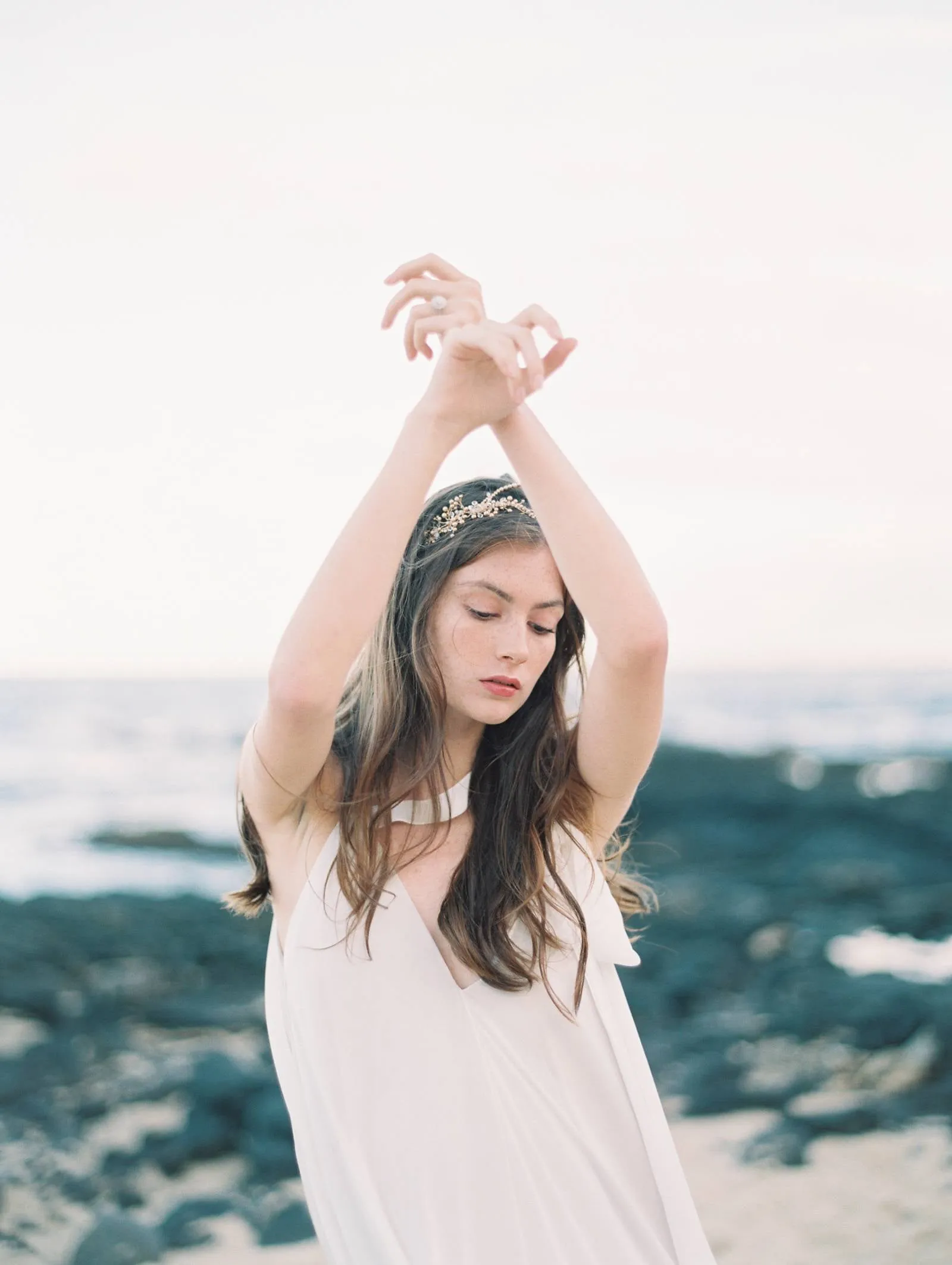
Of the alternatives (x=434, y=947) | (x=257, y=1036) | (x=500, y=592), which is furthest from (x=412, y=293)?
(x=257, y=1036)

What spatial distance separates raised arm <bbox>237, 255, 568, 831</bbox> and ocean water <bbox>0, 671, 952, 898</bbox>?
1152 cm

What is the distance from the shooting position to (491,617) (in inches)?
98.0

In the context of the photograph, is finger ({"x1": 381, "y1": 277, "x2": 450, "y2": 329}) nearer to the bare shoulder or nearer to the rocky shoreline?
the bare shoulder

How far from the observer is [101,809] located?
20766 millimetres

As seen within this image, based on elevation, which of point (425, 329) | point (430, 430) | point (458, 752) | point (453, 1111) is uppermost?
point (425, 329)

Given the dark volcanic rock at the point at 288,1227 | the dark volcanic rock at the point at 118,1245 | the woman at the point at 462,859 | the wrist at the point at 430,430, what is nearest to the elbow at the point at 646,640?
the woman at the point at 462,859

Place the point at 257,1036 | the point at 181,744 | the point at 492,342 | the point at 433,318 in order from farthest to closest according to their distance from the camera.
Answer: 1. the point at 181,744
2. the point at 257,1036
3. the point at 433,318
4. the point at 492,342

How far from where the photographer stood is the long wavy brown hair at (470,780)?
2.46 m

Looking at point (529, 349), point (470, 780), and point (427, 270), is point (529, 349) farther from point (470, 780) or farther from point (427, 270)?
point (470, 780)

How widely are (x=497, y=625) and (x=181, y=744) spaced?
28128 millimetres

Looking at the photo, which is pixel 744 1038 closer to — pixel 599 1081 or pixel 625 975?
pixel 625 975

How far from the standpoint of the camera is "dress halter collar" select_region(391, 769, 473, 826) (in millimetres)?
2545

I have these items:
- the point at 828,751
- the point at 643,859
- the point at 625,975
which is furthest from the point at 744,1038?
the point at 828,751

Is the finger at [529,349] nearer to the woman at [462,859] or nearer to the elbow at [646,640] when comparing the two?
the woman at [462,859]
